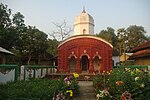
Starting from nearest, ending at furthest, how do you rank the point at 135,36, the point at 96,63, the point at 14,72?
the point at 14,72 → the point at 96,63 → the point at 135,36

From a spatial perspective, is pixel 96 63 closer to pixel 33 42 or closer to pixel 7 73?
pixel 33 42

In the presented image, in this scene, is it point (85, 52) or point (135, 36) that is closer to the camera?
point (85, 52)

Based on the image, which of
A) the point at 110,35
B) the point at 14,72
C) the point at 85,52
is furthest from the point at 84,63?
the point at 110,35

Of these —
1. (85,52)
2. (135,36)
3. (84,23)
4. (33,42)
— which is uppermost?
(135,36)

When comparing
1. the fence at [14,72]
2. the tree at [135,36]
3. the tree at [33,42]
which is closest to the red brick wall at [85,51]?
the tree at [33,42]

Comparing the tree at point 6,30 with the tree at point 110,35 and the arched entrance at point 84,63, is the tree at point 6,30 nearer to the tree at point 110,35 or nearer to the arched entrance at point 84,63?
the arched entrance at point 84,63

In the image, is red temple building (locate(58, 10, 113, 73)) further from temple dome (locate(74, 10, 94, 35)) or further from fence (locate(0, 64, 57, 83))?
fence (locate(0, 64, 57, 83))

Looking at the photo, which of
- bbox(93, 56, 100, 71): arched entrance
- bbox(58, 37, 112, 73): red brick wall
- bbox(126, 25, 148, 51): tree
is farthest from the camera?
bbox(126, 25, 148, 51): tree

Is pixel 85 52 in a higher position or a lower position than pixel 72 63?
higher

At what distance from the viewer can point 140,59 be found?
2812 centimetres

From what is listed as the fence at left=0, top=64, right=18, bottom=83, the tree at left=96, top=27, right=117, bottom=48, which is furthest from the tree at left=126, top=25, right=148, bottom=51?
the fence at left=0, top=64, right=18, bottom=83

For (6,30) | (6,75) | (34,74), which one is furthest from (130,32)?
(6,75)

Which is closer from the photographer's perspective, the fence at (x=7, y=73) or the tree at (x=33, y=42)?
the fence at (x=7, y=73)

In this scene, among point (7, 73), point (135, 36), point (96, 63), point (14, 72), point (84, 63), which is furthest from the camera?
point (135, 36)
